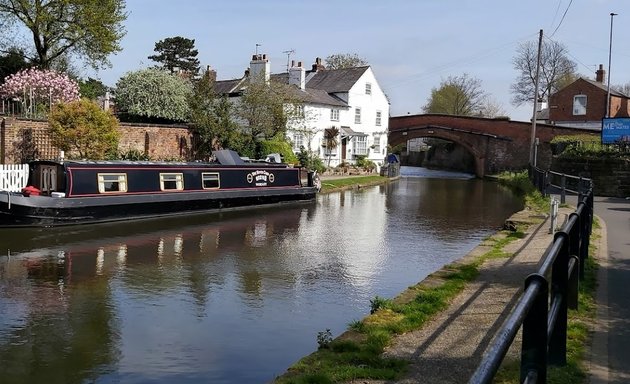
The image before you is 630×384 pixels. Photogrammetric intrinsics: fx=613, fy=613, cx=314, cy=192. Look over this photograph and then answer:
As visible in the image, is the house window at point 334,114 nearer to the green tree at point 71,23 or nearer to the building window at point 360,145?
the building window at point 360,145

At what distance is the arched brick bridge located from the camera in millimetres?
42438

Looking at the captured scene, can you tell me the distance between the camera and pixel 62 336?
6.89 m

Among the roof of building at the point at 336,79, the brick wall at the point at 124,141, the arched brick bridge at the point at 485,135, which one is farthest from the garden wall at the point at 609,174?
the roof of building at the point at 336,79

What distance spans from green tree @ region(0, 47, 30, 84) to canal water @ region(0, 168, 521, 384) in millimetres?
18210

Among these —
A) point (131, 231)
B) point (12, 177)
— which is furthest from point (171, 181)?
point (12, 177)

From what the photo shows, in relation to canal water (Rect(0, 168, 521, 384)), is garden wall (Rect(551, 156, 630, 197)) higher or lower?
higher

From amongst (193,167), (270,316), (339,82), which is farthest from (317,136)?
(270,316)

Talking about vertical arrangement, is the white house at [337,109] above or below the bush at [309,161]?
above

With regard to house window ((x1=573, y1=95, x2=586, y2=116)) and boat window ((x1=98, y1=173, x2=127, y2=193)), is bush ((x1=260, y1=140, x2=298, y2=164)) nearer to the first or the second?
boat window ((x1=98, y1=173, x2=127, y2=193))

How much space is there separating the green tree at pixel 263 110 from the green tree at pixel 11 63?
11197 millimetres

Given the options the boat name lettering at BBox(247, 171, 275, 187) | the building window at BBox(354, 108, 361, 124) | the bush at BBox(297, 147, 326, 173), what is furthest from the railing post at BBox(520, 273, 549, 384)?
the building window at BBox(354, 108, 361, 124)

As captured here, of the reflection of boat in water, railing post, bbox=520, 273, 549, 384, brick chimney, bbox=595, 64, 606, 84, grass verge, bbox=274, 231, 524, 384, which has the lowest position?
the reflection of boat in water

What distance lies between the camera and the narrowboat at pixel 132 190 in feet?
48.4

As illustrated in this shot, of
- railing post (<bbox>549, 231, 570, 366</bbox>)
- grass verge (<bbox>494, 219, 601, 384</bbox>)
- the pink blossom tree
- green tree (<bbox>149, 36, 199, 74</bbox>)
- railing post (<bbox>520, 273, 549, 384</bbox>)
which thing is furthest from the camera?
green tree (<bbox>149, 36, 199, 74</bbox>)
